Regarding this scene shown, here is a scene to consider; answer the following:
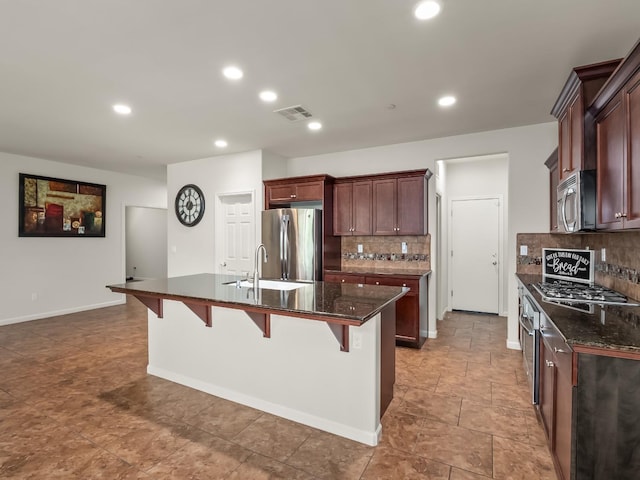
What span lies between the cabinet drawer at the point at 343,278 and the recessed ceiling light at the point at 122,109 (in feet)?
9.61

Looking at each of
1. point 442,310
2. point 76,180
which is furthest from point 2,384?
point 442,310

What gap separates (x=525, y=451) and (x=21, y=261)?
6917 mm

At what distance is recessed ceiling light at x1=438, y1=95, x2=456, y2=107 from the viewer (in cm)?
313

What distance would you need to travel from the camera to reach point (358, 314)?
1758 millimetres

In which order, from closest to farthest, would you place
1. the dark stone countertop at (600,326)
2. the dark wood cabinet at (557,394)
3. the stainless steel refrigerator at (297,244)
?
the dark stone countertop at (600,326)
the dark wood cabinet at (557,394)
the stainless steel refrigerator at (297,244)

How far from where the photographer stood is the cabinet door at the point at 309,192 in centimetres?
462

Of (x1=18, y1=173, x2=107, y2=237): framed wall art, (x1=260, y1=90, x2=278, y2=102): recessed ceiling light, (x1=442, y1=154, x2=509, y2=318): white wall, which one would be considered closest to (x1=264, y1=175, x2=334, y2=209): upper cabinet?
(x1=260, y1=90, x2=278, y2=102): recessed ceiling light

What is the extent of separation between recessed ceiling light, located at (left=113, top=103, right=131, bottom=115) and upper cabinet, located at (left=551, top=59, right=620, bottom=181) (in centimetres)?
378

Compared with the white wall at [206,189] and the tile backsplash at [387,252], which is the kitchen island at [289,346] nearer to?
the tile backsplash at [387,252]

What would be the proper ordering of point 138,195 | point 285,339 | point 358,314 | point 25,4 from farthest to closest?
point 138,195
point 285,339
point 25,4
point 358,314

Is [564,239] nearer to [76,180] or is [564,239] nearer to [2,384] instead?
[2,384]

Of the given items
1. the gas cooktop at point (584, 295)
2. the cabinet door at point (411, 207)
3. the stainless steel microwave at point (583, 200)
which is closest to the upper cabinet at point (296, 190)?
the cabinet door at point (411, 207)

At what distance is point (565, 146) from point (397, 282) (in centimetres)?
209

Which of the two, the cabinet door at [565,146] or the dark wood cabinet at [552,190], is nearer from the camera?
the cabinet door at [565,146]
